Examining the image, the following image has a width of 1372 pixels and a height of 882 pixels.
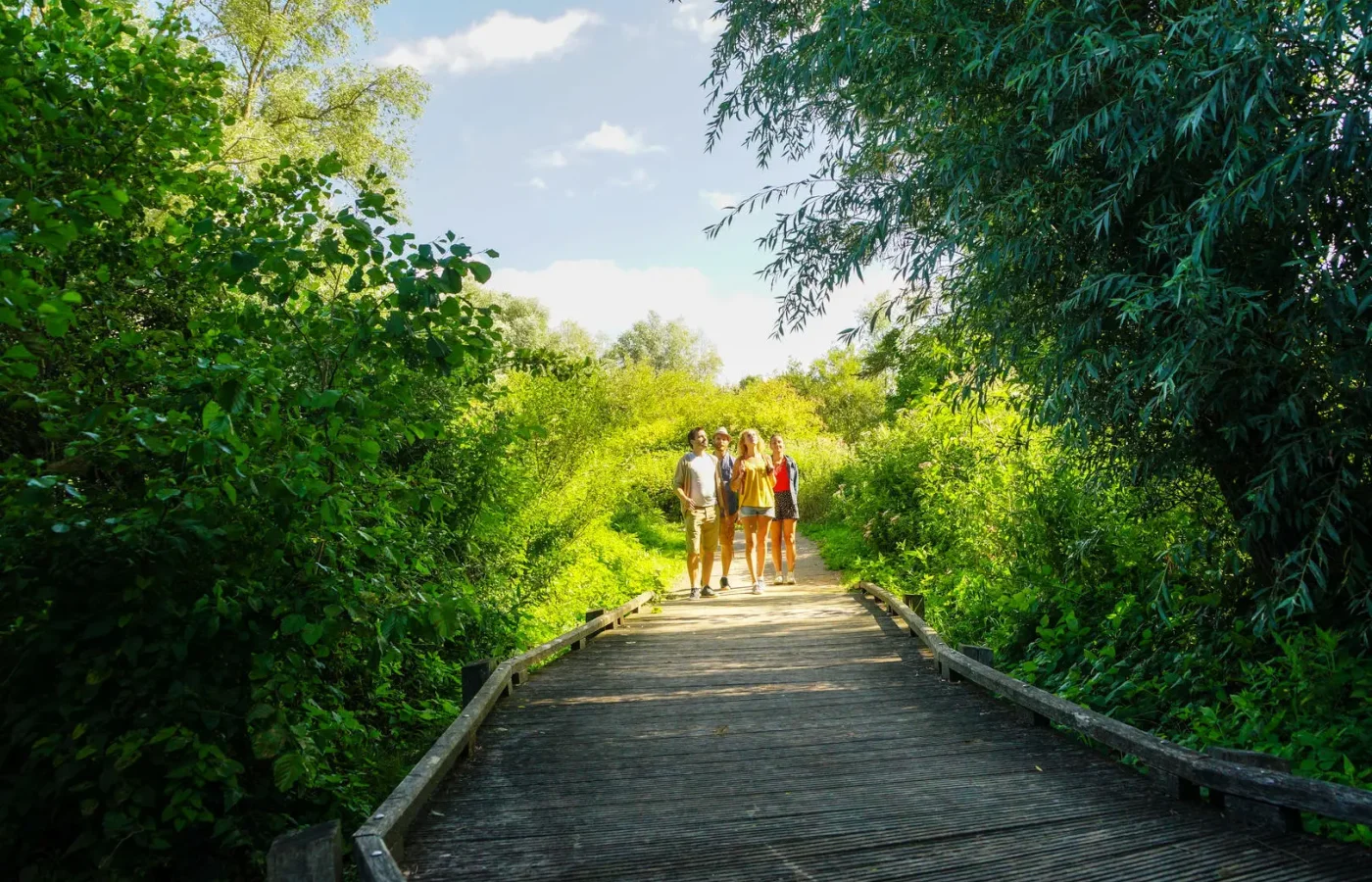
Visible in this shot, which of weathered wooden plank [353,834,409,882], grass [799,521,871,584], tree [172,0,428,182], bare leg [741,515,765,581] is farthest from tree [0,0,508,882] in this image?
tree [172,0,428,182]

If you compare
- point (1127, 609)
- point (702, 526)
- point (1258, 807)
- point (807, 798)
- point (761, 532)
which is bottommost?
point (807, 798)

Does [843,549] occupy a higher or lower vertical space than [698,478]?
lower

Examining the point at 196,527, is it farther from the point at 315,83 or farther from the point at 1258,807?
the point at 315,83

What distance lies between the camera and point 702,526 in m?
10.7

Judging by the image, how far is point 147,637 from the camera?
3.68 m

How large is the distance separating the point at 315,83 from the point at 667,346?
50517 millimetres

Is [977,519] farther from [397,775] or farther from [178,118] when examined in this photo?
[178,118]

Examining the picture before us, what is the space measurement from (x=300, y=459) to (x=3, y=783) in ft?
6.73

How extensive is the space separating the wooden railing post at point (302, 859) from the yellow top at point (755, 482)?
8159mm

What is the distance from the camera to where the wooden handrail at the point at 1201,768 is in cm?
277

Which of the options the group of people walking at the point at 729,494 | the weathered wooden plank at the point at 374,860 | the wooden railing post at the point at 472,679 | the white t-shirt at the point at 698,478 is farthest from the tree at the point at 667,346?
the weathered wooden plank at the point at 374,860

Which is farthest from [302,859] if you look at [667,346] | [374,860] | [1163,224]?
[667,346]

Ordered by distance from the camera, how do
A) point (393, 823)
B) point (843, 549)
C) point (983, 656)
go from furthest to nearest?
point (843, 549)
point (983, 656)
point (393, 823)

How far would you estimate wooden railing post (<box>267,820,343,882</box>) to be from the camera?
2.49 metres
